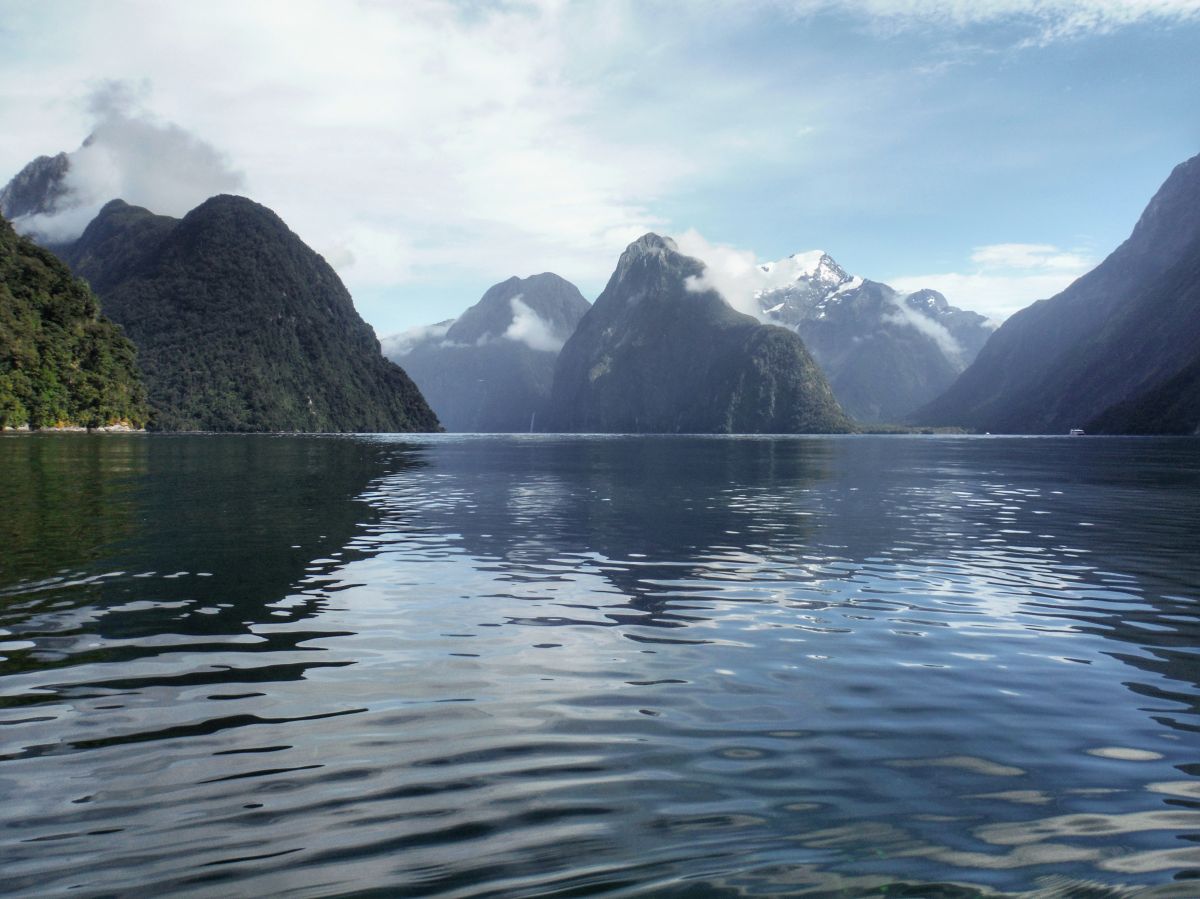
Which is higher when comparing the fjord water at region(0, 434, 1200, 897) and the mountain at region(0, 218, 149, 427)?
the mountain at region(0, 218, 149, 427)

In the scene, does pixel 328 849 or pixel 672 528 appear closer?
pixel 328 849

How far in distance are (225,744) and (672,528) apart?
2604cm

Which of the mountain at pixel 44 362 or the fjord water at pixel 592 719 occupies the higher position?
the mountain at pixel 44 362

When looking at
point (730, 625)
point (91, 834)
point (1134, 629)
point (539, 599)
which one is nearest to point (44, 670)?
point (91, 834)

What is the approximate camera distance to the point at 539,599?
2041cm

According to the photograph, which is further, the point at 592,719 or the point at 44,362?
the point at 44,362

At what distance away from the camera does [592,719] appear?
451 inches

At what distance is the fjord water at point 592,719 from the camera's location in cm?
742

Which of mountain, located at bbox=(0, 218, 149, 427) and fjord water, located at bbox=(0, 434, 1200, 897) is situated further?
mountain, located at bbox=(0, 218, 149, 427)

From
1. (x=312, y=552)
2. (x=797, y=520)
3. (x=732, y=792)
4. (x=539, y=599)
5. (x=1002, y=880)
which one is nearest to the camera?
(x=1002, y=880)

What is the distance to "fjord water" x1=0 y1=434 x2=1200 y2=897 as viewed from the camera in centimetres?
742

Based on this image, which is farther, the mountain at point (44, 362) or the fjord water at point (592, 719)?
the mountain at point (44, 362)

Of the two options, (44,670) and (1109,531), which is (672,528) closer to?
(1109,531)

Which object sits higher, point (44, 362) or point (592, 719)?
point (44, 362)
